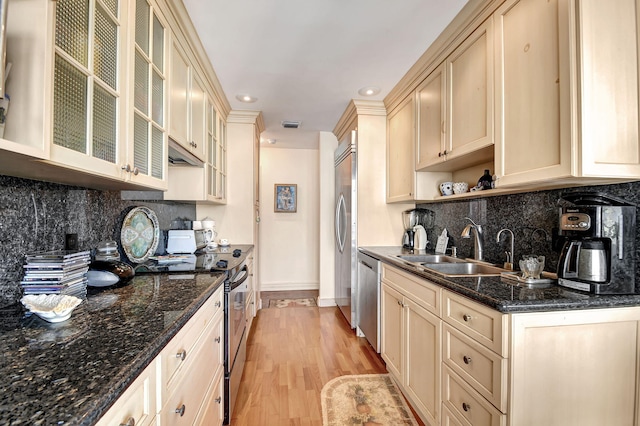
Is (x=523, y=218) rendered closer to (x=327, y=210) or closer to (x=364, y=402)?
(x=364, y=402)

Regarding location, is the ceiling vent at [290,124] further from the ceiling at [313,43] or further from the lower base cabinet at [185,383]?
the lower base cabinet at [185,383]

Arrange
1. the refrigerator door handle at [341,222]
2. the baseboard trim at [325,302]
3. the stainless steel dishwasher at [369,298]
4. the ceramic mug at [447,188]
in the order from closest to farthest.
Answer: the ceramic mug at [447,188] → the stainless steel dishwasher at [369,298] → the refrigerator door handle at [341,222] → the baseboard trim at [325,302]

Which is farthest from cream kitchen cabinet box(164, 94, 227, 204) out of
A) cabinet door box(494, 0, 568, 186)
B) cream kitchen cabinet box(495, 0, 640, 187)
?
cream kitchen cabinet box(495, 0, 640, 187)

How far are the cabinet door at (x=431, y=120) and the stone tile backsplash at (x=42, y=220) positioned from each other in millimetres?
2157

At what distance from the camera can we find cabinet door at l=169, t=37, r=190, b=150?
1670 millimetres

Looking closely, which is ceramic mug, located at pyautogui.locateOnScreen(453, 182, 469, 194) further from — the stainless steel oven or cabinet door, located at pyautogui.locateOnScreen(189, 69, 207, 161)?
cabinet door, located at pyautogui.locateOnScreen(189, 69, 207, 161)

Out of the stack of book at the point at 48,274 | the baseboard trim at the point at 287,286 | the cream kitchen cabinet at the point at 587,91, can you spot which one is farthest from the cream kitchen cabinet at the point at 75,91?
the baseboard trim at the point at 287,286

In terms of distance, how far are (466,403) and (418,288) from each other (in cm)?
61

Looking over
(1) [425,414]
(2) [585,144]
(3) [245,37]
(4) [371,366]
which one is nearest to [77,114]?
(3) [245,37]

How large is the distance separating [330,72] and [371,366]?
101 inches

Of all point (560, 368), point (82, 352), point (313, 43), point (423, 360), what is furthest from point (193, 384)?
point (313, 43)

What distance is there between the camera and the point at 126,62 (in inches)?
43.8

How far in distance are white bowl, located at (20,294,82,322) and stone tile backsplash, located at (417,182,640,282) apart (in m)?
1.93

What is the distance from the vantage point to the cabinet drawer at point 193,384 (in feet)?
2.89
